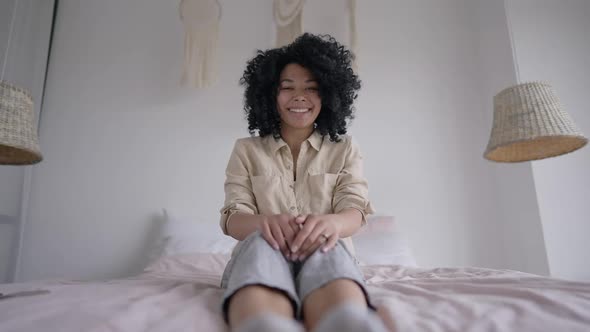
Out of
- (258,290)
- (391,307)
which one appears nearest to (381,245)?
(391,307)

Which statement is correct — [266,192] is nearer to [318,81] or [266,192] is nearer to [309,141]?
[309,141]

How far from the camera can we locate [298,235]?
66 cm

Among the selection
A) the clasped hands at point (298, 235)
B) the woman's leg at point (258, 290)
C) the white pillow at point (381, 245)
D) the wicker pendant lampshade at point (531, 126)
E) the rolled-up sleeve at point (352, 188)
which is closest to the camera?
the woman's leg at point (258, 290)

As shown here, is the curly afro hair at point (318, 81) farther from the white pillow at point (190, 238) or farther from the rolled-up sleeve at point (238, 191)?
the white pillow at point (190, 238)

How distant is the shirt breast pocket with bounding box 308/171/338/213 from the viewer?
978 mm

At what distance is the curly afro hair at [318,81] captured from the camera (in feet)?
3.66

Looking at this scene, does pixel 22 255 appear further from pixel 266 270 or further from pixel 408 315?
pixel 408 315

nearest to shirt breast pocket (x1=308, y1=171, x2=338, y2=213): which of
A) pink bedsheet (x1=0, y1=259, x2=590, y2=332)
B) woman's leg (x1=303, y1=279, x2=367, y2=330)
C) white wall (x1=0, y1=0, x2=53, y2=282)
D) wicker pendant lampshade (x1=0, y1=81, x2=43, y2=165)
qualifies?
pink bedsheet (x1=0, y1=259, x2=590, y2=332)

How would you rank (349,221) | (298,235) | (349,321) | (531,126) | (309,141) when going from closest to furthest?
1. (349,321)
2. (298,235)
3. (349,221)
4. (309,141)
5. (531,126)

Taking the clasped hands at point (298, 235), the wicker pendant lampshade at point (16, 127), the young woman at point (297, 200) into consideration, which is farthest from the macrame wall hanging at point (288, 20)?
the clasped hands at point (298, 235)

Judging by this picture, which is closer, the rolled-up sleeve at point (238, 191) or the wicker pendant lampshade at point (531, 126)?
the rolled-up sleeve at point (238, 191)

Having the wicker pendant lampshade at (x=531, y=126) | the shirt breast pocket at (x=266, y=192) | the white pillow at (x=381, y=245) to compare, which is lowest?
the white pillow at (x=381, y=245)

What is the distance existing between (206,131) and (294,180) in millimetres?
1063

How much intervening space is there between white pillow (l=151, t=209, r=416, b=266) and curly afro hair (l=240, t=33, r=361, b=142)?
616 mm
